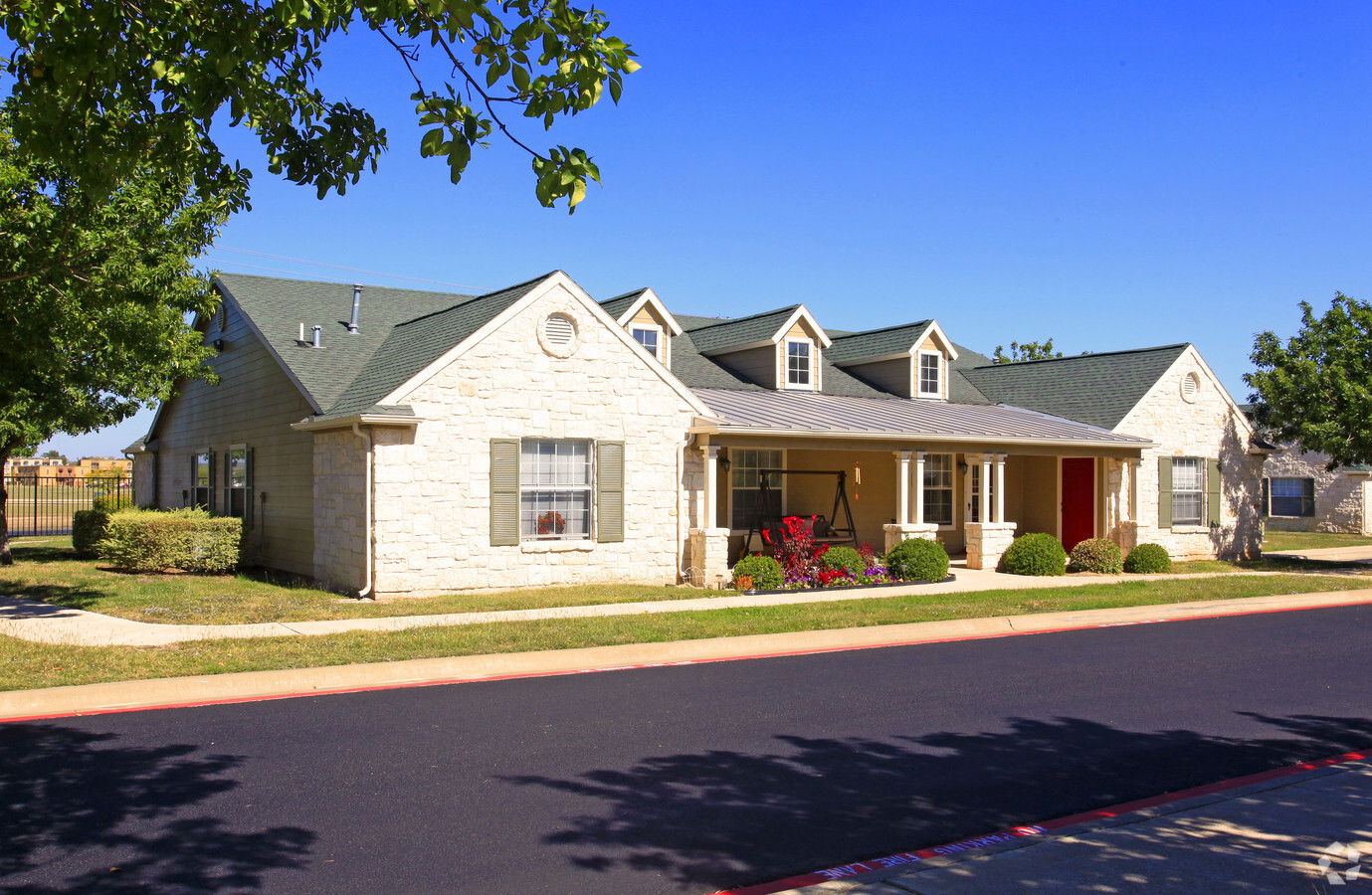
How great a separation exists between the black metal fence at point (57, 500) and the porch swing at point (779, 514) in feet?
50.1

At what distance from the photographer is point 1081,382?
26.9m

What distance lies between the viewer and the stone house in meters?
15.9

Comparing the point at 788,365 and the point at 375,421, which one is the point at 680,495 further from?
the point at 788,365

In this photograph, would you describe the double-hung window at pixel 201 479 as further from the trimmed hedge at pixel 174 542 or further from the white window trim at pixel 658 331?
the white window trim at pixel 658 331

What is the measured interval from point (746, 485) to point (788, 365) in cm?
337

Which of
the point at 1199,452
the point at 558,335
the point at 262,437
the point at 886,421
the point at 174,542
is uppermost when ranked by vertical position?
the point at 558,335

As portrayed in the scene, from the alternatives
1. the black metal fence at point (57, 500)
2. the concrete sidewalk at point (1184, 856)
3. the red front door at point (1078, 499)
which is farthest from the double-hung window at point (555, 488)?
the black metal fence at point (57, 500)

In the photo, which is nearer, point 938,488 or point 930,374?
point 938,488

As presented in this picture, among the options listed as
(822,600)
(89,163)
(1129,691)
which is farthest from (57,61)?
(822,600)

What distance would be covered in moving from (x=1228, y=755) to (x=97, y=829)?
287 inches

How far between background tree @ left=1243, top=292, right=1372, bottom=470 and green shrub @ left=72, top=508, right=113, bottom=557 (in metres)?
25.8

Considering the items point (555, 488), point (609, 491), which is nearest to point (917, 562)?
point (609, 491)

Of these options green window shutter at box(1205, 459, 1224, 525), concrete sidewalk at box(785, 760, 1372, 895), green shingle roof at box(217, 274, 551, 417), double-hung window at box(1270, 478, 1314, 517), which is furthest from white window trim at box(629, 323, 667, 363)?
double-hung window at box(1270, 478, 1314, 517)

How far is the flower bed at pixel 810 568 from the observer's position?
17.5m
